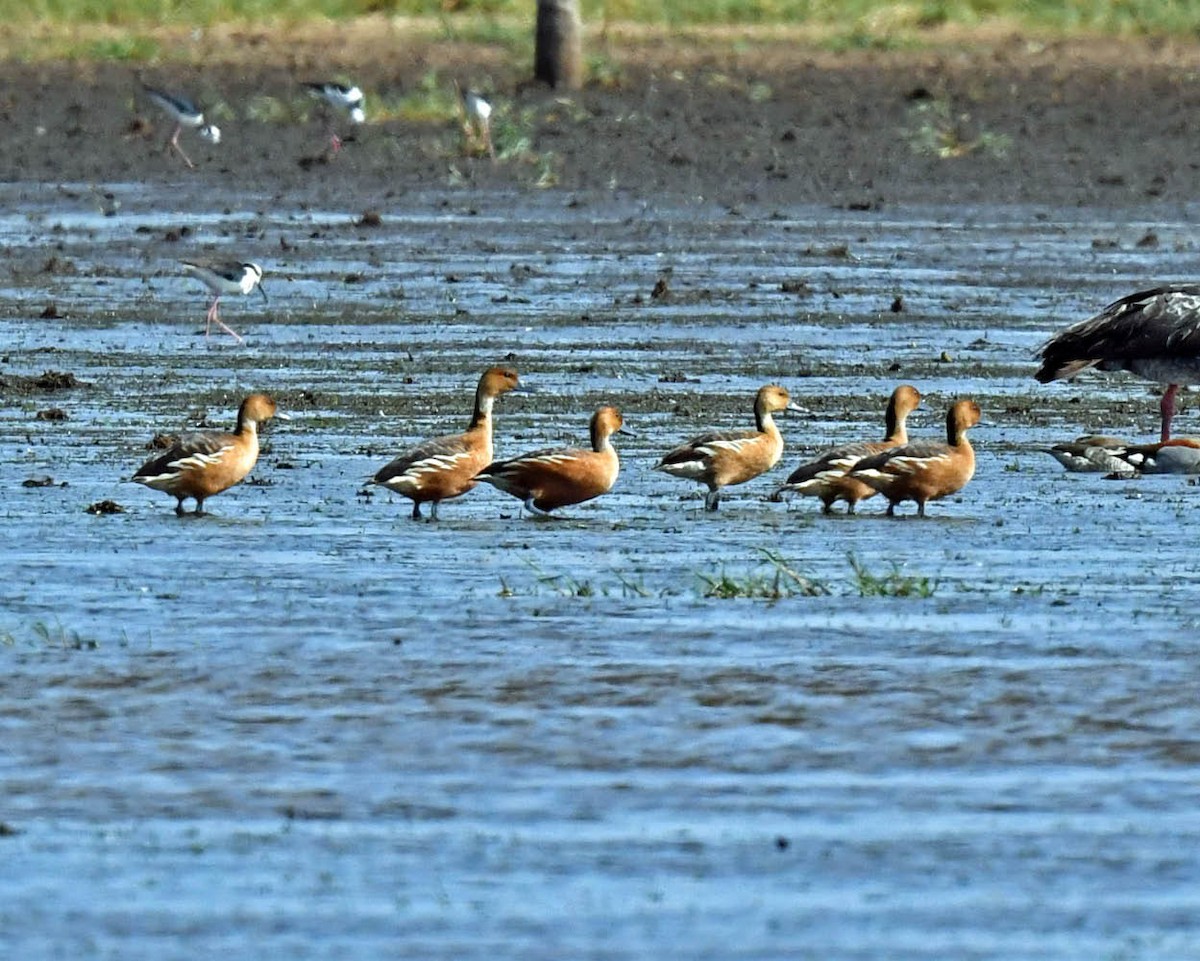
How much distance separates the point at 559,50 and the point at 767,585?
27.2 m

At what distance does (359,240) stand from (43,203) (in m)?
4.35

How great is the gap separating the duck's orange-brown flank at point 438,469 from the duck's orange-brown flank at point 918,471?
1715 millimetres

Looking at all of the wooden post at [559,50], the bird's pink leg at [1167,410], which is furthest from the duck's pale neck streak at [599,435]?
the wooden post at [559,50]

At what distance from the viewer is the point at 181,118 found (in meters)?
33.8

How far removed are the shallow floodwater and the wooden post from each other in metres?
17.4

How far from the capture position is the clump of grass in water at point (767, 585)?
1198 centimetres

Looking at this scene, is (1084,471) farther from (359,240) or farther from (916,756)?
(359,240)

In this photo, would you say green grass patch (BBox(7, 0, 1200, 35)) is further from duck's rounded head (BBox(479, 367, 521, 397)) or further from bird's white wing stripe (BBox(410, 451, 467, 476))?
bird's white wing stripe (BBox(410, 451, 467, 476))

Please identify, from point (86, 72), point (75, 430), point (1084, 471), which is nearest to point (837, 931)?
point (1084, 471)

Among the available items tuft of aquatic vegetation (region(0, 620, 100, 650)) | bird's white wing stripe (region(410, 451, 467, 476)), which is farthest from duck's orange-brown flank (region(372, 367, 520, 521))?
tuft of aquatic vegetation (region(0, 620, 100, 650))

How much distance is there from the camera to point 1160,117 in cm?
3659

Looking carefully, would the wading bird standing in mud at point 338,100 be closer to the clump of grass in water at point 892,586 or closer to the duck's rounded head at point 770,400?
the duck's rounded head at point 770,400

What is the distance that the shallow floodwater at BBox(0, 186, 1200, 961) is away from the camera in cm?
751

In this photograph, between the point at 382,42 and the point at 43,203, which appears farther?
the point at 382,42
